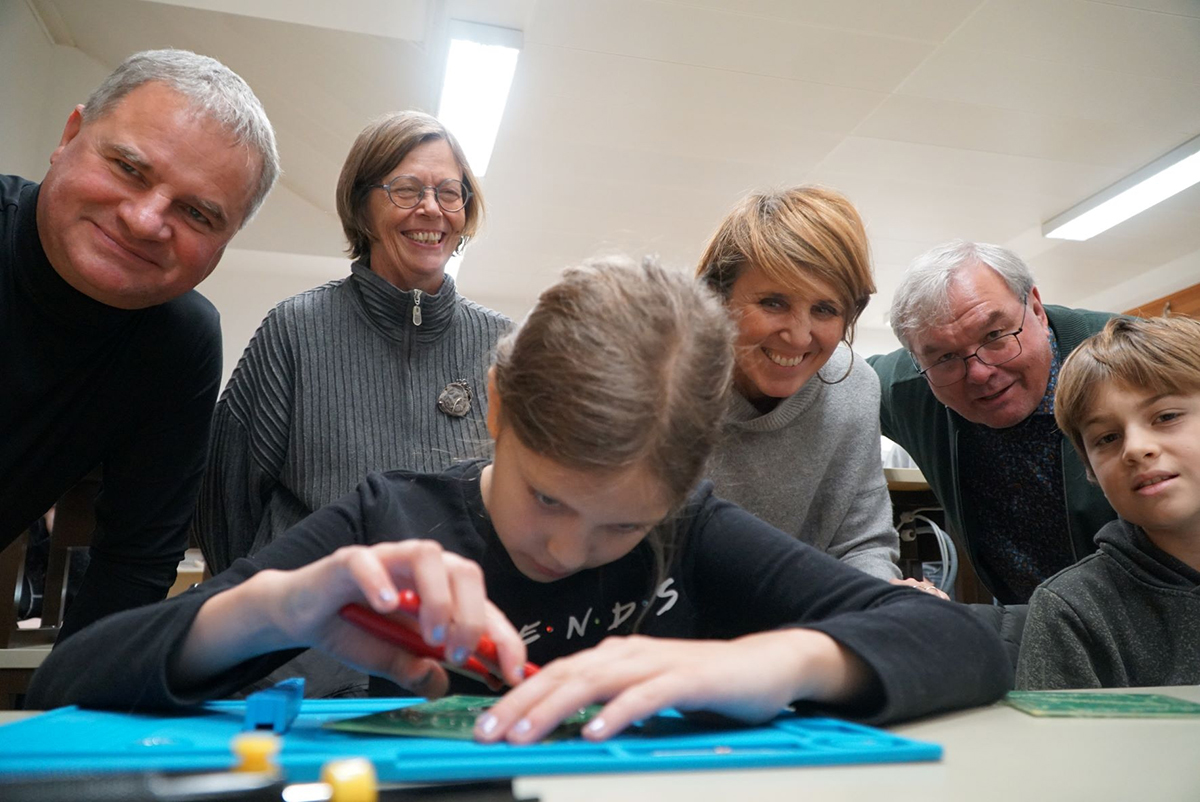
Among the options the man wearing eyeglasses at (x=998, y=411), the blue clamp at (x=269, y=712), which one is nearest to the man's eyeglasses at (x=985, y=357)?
the man wearing eyeglasses at (x=998, y=411)

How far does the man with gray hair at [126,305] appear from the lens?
3.81ft

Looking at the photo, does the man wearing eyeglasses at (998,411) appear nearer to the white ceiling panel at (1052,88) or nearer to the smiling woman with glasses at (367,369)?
the smiling woman with glasses at (367,369)

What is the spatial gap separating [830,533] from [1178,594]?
1.53ft

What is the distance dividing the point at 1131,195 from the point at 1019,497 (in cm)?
369

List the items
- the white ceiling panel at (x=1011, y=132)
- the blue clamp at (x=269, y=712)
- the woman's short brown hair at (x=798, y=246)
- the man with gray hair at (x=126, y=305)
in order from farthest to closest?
the white ceiling panel at (x=1011, y=132)
the woman's short brown hair at (x=798, y=246)
the man with gray hair at (x=126, y=305)
the blue clamp at (x=269, y=712)

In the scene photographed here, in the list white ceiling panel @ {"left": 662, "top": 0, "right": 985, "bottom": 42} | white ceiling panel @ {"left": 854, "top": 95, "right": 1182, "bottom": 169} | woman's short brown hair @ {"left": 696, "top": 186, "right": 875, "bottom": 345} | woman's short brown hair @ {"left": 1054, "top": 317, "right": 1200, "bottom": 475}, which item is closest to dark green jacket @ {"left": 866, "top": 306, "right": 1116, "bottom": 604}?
woman's short brown hair @ {"left": 1054, "top": 317, "right": 1200, "bottom": 475}

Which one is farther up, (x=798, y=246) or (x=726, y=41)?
(x=726, y=41)

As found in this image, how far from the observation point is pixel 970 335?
1.71 m

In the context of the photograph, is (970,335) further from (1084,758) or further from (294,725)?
(294,725)

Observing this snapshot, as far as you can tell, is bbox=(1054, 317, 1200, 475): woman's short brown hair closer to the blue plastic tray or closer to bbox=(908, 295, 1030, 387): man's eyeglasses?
bbox=(908, 295, 1030, 387): man's eyeglasses

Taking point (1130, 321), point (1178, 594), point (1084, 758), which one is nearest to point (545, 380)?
point (1084, 758)

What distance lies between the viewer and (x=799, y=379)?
1347mm

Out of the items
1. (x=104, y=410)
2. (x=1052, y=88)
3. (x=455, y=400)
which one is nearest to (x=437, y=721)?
(x=455, y=400)

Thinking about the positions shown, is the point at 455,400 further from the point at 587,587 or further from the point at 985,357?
the point at 985,357
